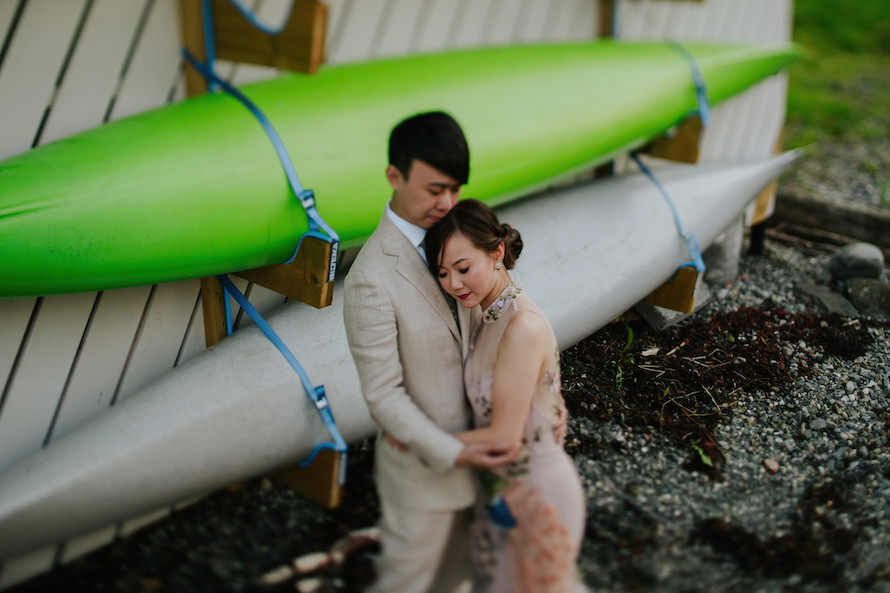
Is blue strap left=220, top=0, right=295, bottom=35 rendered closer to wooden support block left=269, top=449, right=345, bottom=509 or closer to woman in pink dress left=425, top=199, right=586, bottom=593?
woman in pink dress left=425, top=199, right=586, bottom=593

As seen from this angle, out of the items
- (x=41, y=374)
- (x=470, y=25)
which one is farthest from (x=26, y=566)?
(x=470, y=25)

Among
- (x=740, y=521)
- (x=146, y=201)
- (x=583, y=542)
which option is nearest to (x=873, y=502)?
(x=740, y=521)

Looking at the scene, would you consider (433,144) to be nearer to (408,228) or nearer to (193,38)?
(408,228)

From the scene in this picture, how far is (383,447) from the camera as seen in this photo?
6.15ft

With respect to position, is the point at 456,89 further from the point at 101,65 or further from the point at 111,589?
the point at 111,589

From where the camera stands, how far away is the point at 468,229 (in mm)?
1736

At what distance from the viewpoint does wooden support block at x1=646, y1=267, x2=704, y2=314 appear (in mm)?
3066

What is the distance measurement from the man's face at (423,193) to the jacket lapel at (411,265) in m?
0.05

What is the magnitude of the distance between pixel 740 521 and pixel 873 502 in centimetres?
45

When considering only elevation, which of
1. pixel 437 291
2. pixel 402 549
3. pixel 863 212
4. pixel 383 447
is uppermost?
pixel 437 291

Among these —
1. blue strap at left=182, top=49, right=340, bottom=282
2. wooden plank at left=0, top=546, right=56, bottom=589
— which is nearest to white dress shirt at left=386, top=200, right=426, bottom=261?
blue strap at left=182, top=49, right=340, bottom=282

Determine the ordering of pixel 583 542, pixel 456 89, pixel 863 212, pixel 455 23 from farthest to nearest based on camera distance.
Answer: pixel 863 212 → pixel 455 23 → pixel 456 89 → pixel 583 542

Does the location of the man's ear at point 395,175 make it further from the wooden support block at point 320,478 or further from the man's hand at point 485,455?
the wooden support block at point 320,478

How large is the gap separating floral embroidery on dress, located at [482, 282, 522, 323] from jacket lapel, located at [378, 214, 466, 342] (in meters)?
0.09
